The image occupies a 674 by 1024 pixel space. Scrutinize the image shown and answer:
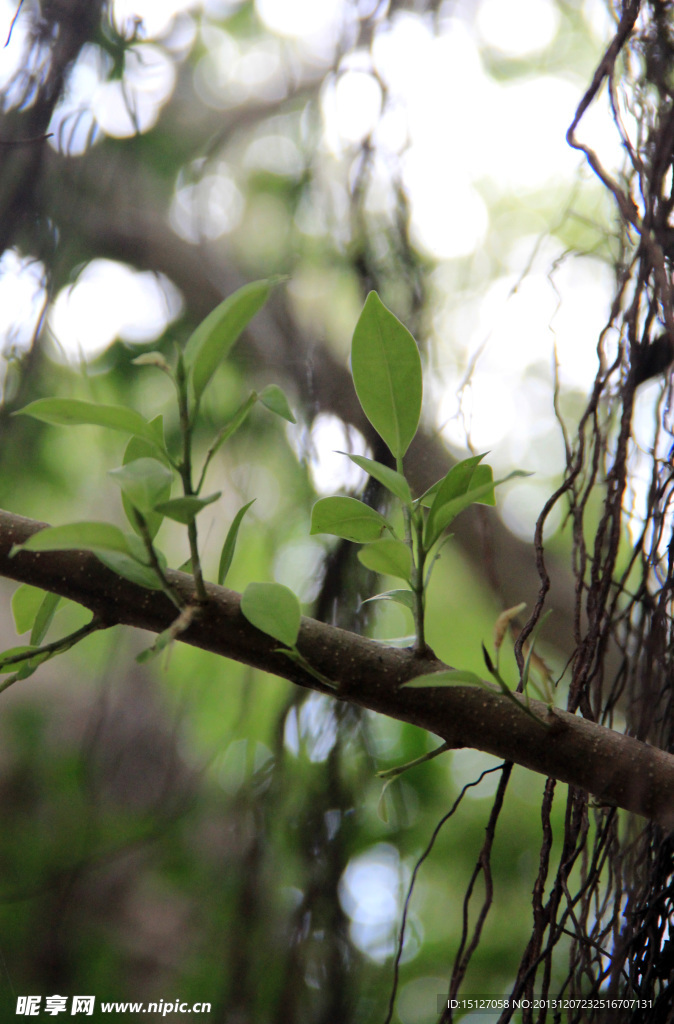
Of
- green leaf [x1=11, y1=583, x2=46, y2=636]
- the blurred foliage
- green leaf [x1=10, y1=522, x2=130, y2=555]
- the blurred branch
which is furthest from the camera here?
the blurred branch

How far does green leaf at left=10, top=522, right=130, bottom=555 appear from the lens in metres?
0.23

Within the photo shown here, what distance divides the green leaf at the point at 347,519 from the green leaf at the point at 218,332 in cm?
8

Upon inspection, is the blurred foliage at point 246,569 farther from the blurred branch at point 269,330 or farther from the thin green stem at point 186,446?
the thin green stem at point 186,446

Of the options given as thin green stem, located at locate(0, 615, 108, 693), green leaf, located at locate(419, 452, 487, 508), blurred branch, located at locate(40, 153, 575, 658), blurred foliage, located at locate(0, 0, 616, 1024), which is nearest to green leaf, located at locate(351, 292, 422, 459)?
green leaf, located at locate(419, 452, 487, 508)

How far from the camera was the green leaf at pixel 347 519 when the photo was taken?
1.03 ft

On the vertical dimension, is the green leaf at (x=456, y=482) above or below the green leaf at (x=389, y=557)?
above

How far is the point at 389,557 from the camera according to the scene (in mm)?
272

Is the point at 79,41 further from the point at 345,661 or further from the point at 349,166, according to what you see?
the point at 345,661

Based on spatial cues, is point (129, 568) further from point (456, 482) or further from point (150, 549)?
point (456, 482)

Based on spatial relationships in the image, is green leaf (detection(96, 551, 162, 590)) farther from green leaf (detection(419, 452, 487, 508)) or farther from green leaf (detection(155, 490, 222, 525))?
green leaf (detection(419, 452, 487, 508))

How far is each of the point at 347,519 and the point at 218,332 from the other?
0.11 metres

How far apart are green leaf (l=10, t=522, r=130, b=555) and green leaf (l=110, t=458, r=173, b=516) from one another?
1 centimetres

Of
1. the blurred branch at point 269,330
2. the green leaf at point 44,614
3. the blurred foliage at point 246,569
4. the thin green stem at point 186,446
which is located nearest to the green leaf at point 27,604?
the green leaf at point 44,614

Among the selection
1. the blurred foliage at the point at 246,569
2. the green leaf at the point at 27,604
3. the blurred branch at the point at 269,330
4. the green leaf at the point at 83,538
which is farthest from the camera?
the blurred branch at the point at 269,330
